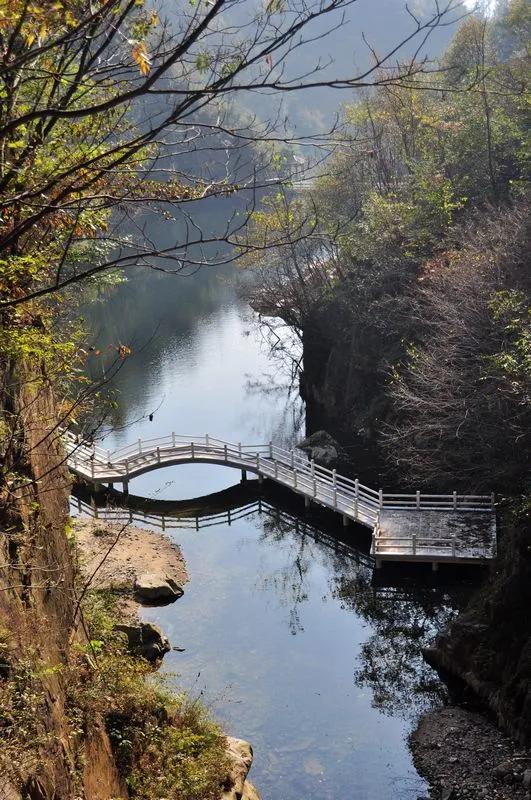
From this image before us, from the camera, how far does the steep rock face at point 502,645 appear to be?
1446 centimetres

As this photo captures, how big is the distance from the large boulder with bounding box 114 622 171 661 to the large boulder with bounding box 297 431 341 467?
1186 centimetres

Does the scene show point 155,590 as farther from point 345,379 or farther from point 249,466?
point 345,379

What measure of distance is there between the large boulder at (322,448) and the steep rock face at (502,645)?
1207 cm

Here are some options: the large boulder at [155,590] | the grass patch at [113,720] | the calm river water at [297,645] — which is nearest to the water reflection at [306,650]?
the calm river water at [297,645]

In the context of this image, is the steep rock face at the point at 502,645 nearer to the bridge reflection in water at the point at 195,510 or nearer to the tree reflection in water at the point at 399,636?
the tree reflection in water at the point at 399,636

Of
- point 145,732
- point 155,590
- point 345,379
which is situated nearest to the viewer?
point 145,732

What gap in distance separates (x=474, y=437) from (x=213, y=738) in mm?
10771

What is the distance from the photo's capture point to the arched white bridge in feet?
67.3

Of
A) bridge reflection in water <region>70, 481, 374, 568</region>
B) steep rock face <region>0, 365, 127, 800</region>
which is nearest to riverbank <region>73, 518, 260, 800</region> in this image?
bridge reflection in water <region>70, 481, 374, 568</region>

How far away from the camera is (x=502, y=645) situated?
50.9 ft

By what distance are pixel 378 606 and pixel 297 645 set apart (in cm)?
258

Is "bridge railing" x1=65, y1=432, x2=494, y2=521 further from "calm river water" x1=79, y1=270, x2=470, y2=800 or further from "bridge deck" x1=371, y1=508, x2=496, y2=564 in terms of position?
"calm river water" x1=79, y1=270, x2=470, y2=800

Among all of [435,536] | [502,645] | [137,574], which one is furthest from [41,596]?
[435,536]

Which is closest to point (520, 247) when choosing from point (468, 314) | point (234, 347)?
point (468, 314)
